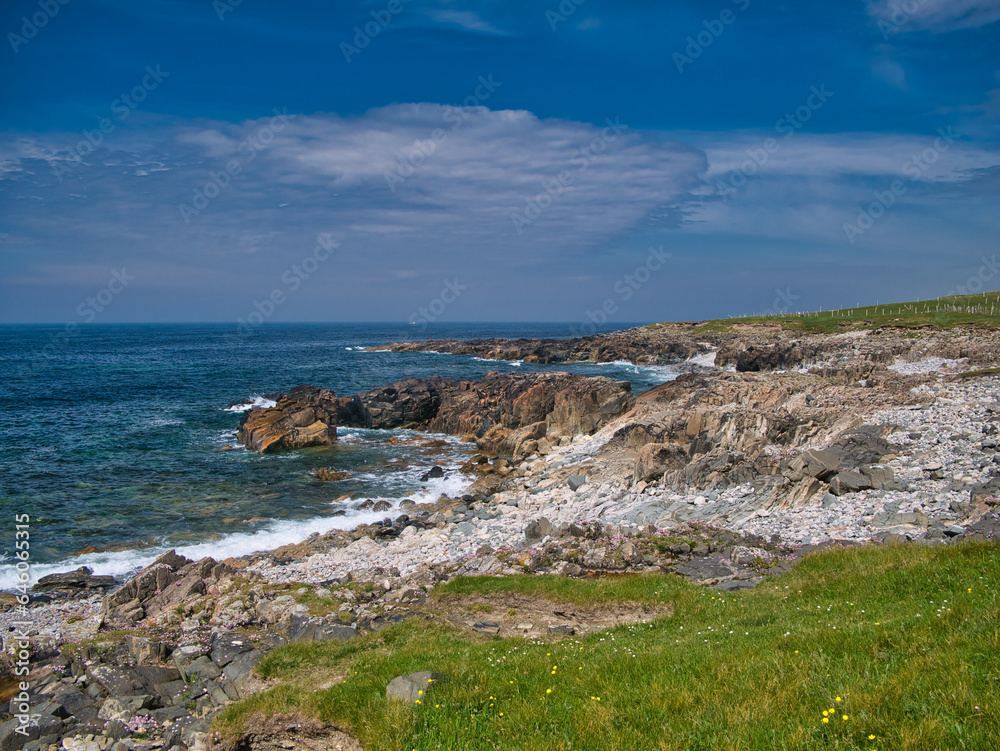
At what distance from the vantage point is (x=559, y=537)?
21219 mm

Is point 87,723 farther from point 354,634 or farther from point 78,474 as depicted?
point 78,474

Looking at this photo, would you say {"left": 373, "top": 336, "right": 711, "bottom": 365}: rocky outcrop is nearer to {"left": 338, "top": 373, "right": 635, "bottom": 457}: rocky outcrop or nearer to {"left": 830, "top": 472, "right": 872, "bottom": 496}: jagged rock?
{"left": 338, "top": 373, "right": 635, "bottom": 457}: rocky outcrop

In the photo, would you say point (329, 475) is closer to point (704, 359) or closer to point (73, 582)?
point (73, 582)

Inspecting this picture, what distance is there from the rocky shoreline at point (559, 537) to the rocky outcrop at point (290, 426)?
14.5m

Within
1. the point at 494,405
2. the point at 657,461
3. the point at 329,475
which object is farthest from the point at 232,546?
the point at 494,405

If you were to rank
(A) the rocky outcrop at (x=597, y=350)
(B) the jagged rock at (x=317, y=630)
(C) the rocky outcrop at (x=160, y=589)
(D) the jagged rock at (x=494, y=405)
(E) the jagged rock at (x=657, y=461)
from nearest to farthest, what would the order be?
(B) the jagged rock at (x=317, y=630), (C) the rocky outcrop at (x=160, y=589), (E) the jagged rock at (x=657, y=461), (D) the jagged rock at (x=494, y=405), (A) the rocky outcrop at (x=597, y=350)

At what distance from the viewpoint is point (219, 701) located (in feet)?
39.0

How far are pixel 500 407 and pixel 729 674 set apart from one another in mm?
42969

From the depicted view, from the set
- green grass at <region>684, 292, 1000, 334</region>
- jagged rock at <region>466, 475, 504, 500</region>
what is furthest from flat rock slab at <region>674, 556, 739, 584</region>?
green grass at <region>684, 292, 1000, 334</region>

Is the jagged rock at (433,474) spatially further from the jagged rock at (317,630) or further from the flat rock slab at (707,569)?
the flat rock slab at (707,569)

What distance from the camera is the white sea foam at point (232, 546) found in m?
22.9

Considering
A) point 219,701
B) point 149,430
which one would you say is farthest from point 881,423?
point 149,430

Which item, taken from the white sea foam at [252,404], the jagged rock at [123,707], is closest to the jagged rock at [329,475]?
the white sea foam at [252,404]

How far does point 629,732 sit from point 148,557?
2403 cm
